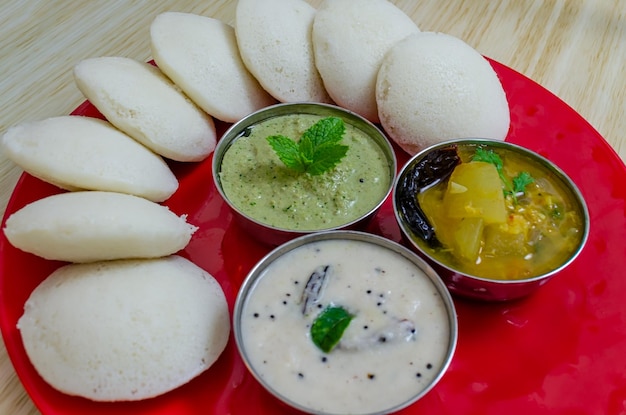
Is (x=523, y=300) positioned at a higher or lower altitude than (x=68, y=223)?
lower

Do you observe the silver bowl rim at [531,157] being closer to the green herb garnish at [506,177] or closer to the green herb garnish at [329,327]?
the green herb garnish at [506,177]

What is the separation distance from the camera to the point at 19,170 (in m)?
3.20

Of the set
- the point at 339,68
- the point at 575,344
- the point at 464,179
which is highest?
the point at 339,68

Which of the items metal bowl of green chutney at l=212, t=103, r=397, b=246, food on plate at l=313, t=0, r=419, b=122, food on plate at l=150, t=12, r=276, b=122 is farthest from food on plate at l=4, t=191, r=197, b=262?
food on plate at l=313, t=0, r=419, b=122

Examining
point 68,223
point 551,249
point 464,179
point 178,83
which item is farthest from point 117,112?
point 551,249

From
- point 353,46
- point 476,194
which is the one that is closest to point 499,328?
point 476,194

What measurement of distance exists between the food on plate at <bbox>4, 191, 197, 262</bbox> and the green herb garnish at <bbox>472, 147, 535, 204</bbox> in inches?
55.2

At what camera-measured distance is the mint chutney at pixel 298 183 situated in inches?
107

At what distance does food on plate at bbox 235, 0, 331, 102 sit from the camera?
3.03 metres

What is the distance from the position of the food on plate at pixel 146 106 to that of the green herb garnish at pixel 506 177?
134 cm

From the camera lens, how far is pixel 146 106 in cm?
276

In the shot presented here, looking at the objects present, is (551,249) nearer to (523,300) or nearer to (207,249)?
(523,300)

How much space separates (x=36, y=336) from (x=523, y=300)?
1.99 meters

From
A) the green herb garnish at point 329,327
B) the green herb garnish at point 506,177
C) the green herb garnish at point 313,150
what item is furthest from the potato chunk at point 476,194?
the green herb garnish at point 329,327
